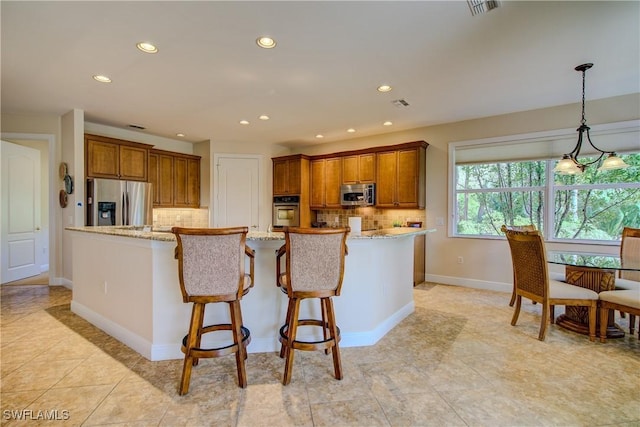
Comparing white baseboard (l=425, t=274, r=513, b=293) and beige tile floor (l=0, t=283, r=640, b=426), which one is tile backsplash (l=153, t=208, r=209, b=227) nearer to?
beige tile floor (l=0, t=283, r=640, b=426)

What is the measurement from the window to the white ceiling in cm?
51

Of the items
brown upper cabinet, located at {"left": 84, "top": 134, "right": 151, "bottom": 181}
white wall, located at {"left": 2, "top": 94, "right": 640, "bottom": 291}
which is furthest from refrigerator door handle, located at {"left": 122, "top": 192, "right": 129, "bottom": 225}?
white wall, located at {"left": 2, "top": 94, "right": 640, "bottom": 291}

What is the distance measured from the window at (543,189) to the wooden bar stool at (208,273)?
384cm

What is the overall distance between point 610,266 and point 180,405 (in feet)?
11.3

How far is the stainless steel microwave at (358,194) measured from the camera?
513 centimetres

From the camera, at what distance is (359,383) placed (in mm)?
2002

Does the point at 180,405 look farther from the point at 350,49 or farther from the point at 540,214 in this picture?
the point at 540,214

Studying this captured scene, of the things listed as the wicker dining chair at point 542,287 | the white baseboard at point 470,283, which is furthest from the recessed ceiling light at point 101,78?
the white baseboard at point 470,283

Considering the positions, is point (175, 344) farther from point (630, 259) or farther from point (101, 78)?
point (630, 259)

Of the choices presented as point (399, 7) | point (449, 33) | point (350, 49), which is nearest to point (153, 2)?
point (350, 49)

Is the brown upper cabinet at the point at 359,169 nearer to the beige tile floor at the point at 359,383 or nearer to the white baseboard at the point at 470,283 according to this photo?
the white baseboard at the point at 470,283

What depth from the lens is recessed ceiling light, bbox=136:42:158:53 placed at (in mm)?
2462

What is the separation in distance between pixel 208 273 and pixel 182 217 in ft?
15.3

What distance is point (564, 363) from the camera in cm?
227
